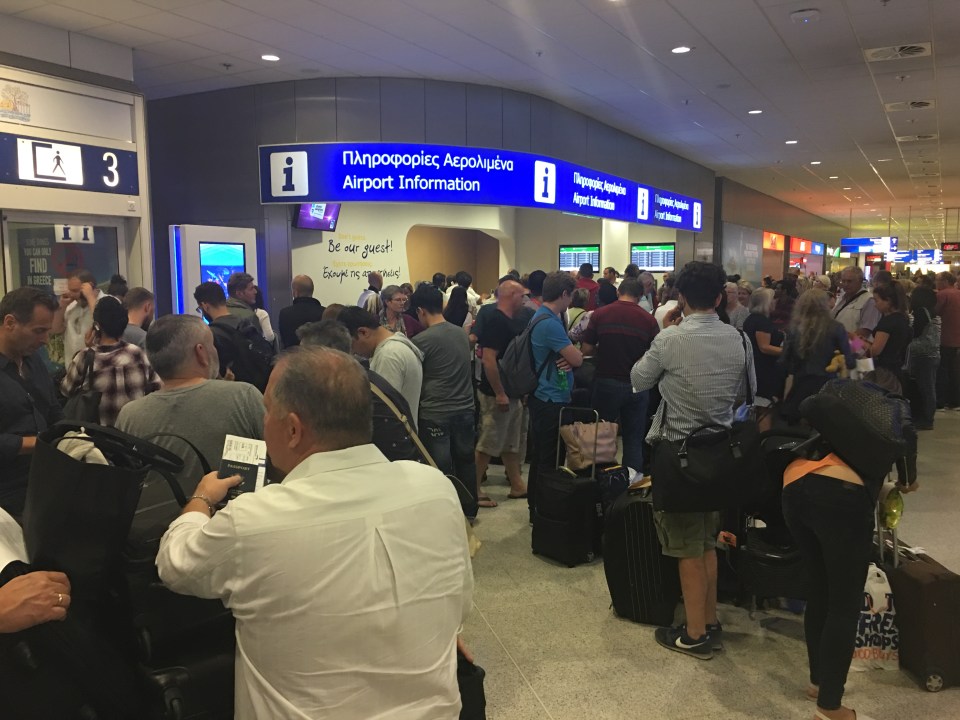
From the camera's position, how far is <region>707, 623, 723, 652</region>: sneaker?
10.1ft

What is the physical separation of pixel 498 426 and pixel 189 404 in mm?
2975

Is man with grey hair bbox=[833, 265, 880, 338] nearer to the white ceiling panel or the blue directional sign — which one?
the white ceiling panel

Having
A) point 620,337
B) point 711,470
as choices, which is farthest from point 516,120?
point 711,470

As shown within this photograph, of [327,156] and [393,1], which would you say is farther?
[327,156]

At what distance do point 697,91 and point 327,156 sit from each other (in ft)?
15.3

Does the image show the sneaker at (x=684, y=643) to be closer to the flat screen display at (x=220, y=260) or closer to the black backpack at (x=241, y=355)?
the black backpack at (x=241, y=355)

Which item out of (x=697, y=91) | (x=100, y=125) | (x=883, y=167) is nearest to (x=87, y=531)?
(x=100, y=125)

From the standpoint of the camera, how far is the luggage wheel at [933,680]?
276 centimetres

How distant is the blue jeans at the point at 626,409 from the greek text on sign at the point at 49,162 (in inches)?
179

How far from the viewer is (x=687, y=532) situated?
2953 mm

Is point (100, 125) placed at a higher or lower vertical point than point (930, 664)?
higher

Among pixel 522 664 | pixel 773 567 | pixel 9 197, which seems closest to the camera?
pixel 522 664

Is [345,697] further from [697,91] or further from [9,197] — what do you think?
[697,91]

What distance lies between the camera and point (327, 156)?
722cm
